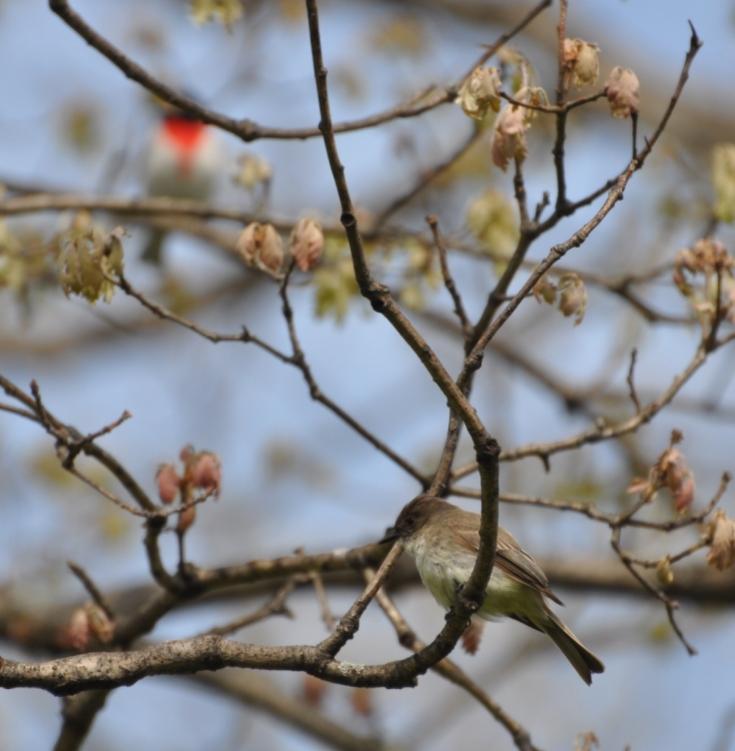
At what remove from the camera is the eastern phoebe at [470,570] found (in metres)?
3.36

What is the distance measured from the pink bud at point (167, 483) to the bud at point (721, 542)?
1.50 metres

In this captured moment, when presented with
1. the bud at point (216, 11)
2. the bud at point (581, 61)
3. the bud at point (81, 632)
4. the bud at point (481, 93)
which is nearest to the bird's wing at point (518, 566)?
the bud at point (481, 93)

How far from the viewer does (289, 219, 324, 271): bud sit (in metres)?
3.57

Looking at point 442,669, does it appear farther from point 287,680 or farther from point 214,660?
point 287,680

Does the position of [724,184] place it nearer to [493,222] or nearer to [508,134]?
[493,222]

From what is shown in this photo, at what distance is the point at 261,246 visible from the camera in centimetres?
364

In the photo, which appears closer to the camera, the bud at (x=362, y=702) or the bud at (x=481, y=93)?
the bud at (x=481, y=93)

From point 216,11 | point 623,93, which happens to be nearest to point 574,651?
point 623,93

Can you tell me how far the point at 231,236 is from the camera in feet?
22.2

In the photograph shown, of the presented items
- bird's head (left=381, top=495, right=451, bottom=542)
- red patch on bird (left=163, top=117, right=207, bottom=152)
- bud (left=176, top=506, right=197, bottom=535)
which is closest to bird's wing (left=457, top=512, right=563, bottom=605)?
bird's head (left=381, top=495, right=451, bottom=542)

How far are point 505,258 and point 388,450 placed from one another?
3.85 feet

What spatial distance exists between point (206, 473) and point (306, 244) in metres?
0.72

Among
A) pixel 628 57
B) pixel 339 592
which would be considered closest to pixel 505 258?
pixel 339 592

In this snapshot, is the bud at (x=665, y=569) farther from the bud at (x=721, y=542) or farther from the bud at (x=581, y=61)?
the bud at (x=581, y=61)
